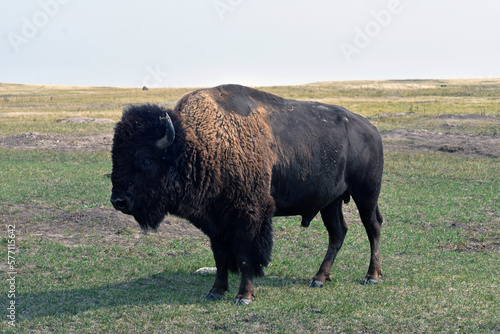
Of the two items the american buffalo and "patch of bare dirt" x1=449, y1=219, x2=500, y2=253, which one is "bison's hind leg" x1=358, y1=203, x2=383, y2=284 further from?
"patch of bare dirt" x1=449, y1=219, x2=500, y2=253

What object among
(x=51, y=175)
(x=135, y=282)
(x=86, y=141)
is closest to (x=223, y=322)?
(x=135, y=282)

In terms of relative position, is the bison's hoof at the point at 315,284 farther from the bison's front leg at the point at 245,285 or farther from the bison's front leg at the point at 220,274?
the bison's front leg at the point at 220,274

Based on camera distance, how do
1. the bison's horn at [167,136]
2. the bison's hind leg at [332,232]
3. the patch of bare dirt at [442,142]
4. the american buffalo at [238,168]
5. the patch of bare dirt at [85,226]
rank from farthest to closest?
the patch of bare dirt at [442,142], the patch of bare dirt at [85,226], the bison's hind leg at [332,232], the american buffalo at [238,168], the bison's horn at [167,136]

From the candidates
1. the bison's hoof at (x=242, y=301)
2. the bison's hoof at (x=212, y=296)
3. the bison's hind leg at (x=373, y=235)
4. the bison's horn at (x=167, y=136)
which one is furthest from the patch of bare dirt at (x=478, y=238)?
the bison's horn at (x=167, y=136)

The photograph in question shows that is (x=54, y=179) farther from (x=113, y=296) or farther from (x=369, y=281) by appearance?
(x=369, y=281)

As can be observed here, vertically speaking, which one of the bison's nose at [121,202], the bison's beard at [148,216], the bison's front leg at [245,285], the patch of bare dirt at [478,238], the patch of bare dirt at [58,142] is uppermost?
the bison's nose at [121,202]

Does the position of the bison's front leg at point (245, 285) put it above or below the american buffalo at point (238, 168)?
below

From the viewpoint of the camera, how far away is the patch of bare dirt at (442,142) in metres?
22.1

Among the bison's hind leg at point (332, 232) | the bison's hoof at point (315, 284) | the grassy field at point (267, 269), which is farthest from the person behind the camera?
the bison's hind leg at point (332, 232)

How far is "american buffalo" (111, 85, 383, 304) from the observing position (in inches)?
259

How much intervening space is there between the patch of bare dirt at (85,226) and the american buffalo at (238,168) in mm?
3377

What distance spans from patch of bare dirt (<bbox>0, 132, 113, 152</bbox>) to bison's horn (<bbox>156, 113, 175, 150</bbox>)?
54.6ft

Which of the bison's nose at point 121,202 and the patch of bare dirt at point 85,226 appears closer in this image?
the bison's nose at point 121,202

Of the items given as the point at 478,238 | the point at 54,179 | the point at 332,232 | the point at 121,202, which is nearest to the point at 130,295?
the point at 121,202
